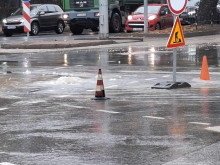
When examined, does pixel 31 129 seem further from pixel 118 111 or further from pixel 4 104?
pixel 4 104

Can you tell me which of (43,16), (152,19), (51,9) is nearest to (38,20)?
(43,16)

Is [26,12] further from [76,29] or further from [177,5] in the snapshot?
[177,5]

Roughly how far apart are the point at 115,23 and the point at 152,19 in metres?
3.54

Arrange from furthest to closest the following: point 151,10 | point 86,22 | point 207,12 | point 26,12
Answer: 1. point 207,12
2. point 86,22
3. point 151,10
4. point 26,12

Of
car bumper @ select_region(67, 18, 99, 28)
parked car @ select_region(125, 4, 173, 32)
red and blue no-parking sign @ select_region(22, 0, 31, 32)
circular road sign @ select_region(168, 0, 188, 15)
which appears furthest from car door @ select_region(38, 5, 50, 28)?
circular road sign @ select_region(168, 0, 188, 15)

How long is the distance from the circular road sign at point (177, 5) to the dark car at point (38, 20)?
25.5 metres

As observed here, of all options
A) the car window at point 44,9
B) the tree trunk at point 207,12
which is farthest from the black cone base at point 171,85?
the tree trunk at point 207,12

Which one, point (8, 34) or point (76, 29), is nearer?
point (8, 34)

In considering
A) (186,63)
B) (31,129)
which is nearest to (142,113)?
Answer: (31,129)

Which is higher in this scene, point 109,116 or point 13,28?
point 13,28

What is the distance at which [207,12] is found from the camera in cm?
4222

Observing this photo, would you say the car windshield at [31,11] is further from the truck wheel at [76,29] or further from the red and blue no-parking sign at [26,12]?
the red and blue no-parking sign at [26,12]

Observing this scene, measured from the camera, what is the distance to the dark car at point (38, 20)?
128 ft

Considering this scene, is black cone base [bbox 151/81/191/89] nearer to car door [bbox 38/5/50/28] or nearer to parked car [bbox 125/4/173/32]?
parked car [bbox 125/4/173/32]
